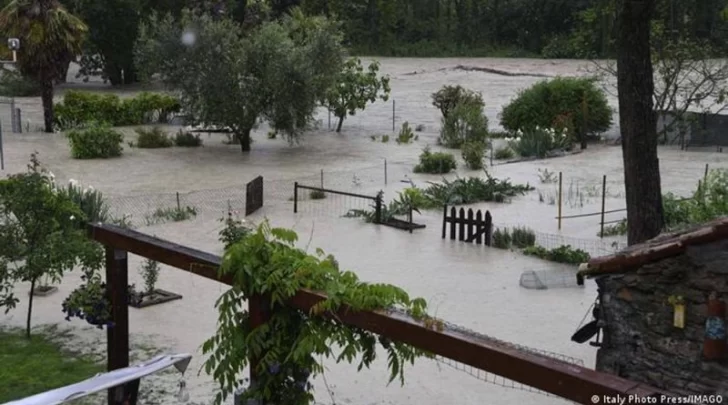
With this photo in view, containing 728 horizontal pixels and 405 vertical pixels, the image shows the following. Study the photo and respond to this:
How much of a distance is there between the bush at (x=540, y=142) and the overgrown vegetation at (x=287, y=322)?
21624 millimetres

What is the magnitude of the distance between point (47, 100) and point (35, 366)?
2134cm

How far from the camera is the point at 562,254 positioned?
15406mm

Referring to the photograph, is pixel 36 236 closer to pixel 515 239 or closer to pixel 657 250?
pixel 657 250

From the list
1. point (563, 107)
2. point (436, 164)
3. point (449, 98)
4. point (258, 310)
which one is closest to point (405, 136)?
point (449, 98)

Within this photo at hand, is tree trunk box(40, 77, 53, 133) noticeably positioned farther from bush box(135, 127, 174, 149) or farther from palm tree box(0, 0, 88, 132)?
bush box(135, 127, 174, 149)

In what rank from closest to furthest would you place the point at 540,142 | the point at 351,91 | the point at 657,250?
the point at 657,250 → the point at 540,142 → the point at 351,91

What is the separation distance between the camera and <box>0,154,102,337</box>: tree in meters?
11.1

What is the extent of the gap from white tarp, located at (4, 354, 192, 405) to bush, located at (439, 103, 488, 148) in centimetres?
2147

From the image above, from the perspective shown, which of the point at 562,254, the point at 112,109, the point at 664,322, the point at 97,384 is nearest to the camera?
the point at 97,384

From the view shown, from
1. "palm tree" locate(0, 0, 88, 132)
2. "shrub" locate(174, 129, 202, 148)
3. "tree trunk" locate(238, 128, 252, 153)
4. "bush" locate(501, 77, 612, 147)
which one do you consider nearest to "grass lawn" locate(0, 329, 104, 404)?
"tree trunk" locate(238, 128, 252, 153)

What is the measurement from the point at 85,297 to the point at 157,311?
2.84 meters

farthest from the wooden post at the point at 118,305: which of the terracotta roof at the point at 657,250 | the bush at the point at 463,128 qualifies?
the bush at the point at 463,128

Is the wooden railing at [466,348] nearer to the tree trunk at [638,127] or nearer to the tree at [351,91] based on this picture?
the tree trunk at [638,127]

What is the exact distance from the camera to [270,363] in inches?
215
